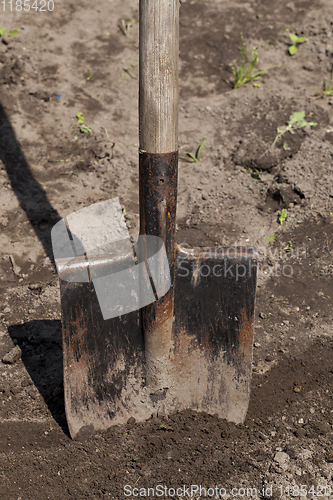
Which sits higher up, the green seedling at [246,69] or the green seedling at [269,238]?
the green seedling at [246,69]

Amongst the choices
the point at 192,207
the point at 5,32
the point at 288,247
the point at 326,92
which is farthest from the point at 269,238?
the point at 5,32

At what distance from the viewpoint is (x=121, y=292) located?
2344 millimetres

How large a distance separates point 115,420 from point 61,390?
1.31 feet

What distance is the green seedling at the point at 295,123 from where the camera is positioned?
432 centimetres

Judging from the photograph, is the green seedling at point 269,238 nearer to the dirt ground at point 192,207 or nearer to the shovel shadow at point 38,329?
the dirt ground at point 192,207

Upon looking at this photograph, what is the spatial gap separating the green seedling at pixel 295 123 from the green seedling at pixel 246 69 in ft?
2.60

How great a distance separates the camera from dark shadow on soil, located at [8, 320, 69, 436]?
8.37 feet

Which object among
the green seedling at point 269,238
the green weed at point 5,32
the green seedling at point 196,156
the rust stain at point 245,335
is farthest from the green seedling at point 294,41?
the rust stain at point 245,335

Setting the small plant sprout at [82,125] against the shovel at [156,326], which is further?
the small plant sprout at [82,125]

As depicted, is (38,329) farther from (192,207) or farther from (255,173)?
(255,173)

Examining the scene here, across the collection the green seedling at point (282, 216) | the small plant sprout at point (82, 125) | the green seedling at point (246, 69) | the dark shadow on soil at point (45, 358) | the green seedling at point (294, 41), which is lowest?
the dark shadow on soil at point (45, 358)

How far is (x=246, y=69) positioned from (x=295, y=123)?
3.84 ft

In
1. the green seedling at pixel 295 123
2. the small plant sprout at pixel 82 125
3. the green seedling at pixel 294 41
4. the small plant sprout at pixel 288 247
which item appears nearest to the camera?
the small plant sprout at pixel 288 247

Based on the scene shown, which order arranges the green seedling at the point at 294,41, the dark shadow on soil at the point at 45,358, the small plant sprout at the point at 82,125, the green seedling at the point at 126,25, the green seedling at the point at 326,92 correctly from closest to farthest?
the dark shadow on soil at the point at 45,358
the small plant sprout at the point at 82,125
the green seedling at the point at 326,92
the green seedling at the point at 294,41
the green seedling at the point at 126,25
